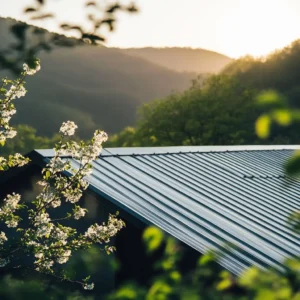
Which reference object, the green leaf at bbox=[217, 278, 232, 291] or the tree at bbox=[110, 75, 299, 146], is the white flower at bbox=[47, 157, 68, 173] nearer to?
the green leaf at bbox=[217, 278, 232, 291]

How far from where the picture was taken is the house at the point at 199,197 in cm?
866

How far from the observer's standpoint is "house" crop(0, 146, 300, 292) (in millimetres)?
8656

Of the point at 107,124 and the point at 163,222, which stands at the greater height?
the point at 107,124

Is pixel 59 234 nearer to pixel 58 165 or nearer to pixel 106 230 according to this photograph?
pixel 106 230

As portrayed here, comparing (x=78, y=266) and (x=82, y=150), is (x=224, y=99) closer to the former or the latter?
(x=82, y=150)

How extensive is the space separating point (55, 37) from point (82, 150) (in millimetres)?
6212

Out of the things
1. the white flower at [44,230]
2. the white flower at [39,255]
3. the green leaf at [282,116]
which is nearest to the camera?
the green leaf at [282,116]

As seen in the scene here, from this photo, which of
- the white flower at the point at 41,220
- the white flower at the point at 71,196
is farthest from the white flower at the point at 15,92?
the white flower at the point at 41,220

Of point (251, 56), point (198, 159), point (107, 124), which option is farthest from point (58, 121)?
point (198, 159)

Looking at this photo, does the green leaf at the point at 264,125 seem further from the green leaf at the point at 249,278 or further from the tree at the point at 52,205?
the tree at the point at 52,205

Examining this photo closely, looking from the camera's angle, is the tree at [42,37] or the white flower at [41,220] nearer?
the tree at [42,37]

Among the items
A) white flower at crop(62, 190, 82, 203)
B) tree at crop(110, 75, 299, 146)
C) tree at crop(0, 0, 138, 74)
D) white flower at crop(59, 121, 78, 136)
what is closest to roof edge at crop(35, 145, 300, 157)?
white flower at crop(59, 121, 78, 136)

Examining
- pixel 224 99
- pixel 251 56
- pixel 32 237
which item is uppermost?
pixel 251 56

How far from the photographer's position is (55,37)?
2877mm
